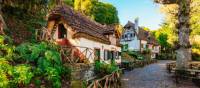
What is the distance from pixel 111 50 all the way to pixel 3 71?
24543 mm

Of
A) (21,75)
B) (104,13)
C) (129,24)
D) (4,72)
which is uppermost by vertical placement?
(104,13)

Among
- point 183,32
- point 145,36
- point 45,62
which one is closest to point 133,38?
point 145,36

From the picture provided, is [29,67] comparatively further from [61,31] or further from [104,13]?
[104,13]

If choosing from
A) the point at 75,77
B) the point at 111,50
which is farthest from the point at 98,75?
Result: the point at 111,50

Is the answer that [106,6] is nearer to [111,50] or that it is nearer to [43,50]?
[111,50]

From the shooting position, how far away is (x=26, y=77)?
10.4 m

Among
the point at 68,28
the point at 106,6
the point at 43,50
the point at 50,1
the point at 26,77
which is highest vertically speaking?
the point at 106,6

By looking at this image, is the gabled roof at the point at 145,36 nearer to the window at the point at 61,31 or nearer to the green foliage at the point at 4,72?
the window at the point at 61,31

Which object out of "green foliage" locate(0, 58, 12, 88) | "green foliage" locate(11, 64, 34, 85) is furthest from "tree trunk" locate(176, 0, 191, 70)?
"green foliage" locate(0, 58, 12, 88)

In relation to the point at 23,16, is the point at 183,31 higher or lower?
lower

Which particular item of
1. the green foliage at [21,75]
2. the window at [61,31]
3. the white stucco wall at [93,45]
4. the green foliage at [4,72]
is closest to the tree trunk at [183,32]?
the white stucco wall at [93,45]

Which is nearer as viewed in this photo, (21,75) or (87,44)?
(21,75)

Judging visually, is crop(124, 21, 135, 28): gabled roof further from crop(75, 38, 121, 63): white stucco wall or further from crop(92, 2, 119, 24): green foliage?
crop(75, 38, 121, 63): white stucco wall

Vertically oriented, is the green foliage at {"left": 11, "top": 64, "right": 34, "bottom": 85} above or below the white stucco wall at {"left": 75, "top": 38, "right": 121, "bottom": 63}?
below
